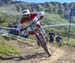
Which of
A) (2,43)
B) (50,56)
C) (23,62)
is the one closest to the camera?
(23,62)

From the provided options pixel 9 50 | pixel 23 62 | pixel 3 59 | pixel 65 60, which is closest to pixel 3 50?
pixel 9 50

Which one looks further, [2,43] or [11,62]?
[2,43]

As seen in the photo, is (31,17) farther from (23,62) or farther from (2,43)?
(23,62)

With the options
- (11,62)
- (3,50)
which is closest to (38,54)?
(3,50)

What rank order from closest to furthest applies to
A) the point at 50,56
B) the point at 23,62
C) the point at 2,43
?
the point at 23,62, the point at 50,56, the point at 2,43

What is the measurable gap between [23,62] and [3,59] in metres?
1.09

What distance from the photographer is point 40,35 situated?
14773mm

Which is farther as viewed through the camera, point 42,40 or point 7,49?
point 42,40

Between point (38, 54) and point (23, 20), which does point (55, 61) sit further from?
point (23, 20)

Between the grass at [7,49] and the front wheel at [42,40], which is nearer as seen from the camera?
the grass at [7,49]

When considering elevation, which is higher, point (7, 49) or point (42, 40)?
point (42, 40)

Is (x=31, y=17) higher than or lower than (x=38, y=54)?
higher

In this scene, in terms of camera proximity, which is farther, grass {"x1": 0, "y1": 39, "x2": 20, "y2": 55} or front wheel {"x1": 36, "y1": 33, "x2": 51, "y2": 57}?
front wheel {"x1": 36, "y1": 33, "x2": 51, "y2": 57}

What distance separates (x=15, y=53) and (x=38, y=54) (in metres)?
1.03
